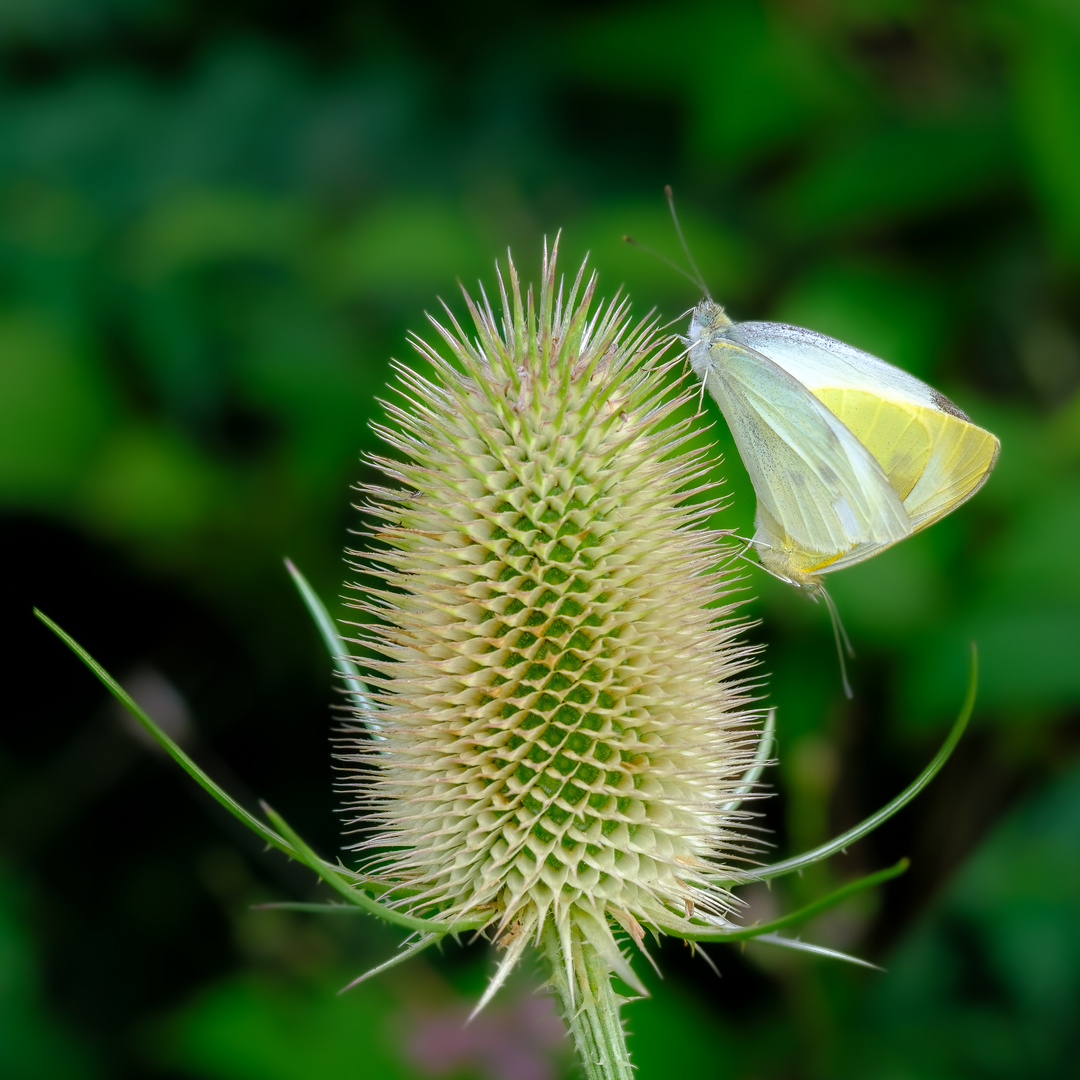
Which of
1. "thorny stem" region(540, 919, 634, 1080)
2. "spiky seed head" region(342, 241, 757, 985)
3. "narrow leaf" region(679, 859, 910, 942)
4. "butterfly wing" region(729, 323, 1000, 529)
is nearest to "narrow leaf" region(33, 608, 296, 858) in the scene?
"spiky seed head" region(342, 241, 757, 985)

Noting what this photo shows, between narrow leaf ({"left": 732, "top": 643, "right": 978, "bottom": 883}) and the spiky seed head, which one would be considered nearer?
narrow leaf ({"left": 732, "top": 643, "right": 978, "bottom": 883})

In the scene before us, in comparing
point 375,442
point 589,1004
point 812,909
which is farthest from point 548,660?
point 375,442

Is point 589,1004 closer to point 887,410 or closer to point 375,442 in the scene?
point 887,410

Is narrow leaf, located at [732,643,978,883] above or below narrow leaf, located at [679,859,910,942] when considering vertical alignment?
above

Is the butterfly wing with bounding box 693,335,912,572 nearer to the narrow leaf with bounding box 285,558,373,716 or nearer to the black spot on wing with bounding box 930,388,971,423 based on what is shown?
the black spot on wing with bounding box 930,388,971,423

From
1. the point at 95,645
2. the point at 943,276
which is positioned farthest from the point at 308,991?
the point at 943,276

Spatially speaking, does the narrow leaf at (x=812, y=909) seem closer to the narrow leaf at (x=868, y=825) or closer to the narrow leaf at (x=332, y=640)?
the narrow leaf at (x=868, y=825)

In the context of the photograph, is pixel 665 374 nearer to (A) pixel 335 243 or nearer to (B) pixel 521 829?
(B) pixel 521 829
